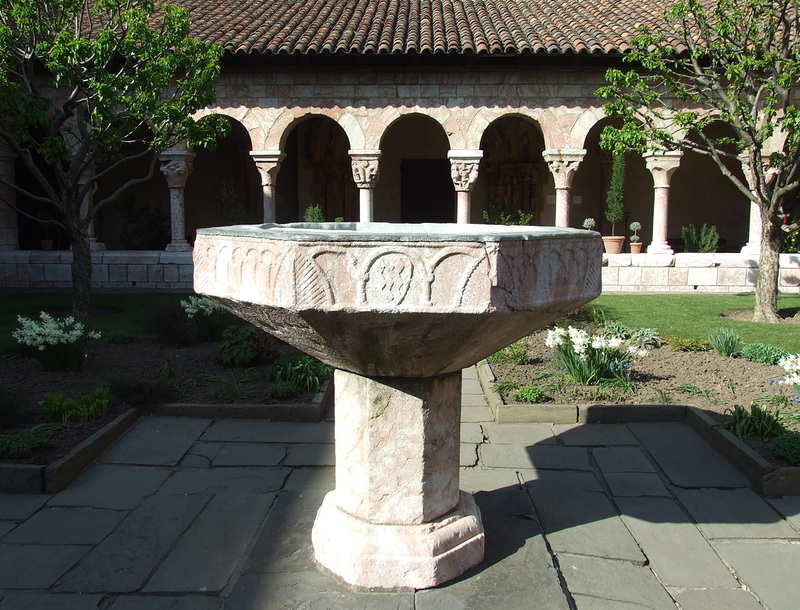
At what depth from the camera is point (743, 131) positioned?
7.51m

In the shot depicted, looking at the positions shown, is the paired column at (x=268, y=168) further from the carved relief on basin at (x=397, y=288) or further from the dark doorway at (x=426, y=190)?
the carved relief on basin at (x=397, y=288)

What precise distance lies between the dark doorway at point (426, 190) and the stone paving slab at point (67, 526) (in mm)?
13299

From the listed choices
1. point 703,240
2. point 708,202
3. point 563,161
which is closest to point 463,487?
point 563,161

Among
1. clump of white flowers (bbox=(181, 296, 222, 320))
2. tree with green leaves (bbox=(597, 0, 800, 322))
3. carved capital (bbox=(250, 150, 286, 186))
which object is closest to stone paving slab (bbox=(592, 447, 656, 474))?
clump of white flowers (bbox=(181, 296, 222, 320))

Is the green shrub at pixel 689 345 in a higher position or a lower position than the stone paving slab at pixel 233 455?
higher

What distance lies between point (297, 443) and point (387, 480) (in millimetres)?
1655

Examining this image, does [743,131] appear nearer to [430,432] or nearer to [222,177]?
[430,432]

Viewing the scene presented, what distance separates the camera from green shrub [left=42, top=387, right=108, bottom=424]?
4059 millimetres

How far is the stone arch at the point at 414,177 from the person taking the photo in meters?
15.7

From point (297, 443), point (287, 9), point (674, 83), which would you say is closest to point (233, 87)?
point (287, 9)

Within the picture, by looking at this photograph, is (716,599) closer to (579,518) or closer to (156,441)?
(579,518)

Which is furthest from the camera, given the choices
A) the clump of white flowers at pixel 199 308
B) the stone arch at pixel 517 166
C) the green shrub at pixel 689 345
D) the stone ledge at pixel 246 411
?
the stone arch at pixel 517 166

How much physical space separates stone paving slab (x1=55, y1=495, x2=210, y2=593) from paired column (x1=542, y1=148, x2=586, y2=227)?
933 centimetres

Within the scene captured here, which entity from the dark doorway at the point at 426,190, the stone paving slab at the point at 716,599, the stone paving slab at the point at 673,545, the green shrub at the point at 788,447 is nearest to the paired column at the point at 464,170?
the dark doorway at the point at 426,190
